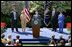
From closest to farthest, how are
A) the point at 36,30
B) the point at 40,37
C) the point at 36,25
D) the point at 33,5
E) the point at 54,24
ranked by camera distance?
the point at 36,25, the point at 36,30, the point at 40,37, the point at 54,24, the point at 33,5

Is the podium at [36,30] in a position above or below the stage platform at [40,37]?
above

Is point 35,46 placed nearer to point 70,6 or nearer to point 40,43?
point 40,43

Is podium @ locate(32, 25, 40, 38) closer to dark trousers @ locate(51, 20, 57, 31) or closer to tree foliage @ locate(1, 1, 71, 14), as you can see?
dark trousers @ locate(51, 20, 57, 31)

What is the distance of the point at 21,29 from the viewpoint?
2162 centimetres

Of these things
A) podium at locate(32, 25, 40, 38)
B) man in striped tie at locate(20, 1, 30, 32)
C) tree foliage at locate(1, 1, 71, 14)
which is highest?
tree foliage at locate(1, 1, 71, 14)

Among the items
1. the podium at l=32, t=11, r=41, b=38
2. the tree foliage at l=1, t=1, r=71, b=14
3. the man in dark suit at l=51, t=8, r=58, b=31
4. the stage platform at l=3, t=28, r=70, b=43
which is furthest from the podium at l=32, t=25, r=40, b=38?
the tree foliage at l=1, t=1, r=71, b=14

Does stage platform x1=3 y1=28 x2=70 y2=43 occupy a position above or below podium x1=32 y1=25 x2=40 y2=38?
below

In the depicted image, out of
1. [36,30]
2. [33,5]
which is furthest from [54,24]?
[36,30]

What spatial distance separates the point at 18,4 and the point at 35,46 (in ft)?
14.6

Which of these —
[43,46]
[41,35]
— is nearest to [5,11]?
[41,35]

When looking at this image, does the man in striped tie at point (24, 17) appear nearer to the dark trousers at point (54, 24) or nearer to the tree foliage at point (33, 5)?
the tree foliage at point (33, 5)

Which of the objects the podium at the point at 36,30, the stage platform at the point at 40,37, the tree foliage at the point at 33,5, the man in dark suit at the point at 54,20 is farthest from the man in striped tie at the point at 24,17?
the man in dark suit at the point at 54,20

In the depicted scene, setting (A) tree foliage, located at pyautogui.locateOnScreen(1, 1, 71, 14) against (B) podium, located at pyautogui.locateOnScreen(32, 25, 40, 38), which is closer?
(B) podium, located at pyautogui.locateOnScreen(32, 25, 40, 38)

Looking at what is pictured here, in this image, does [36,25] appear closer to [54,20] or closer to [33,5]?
[54,20]
